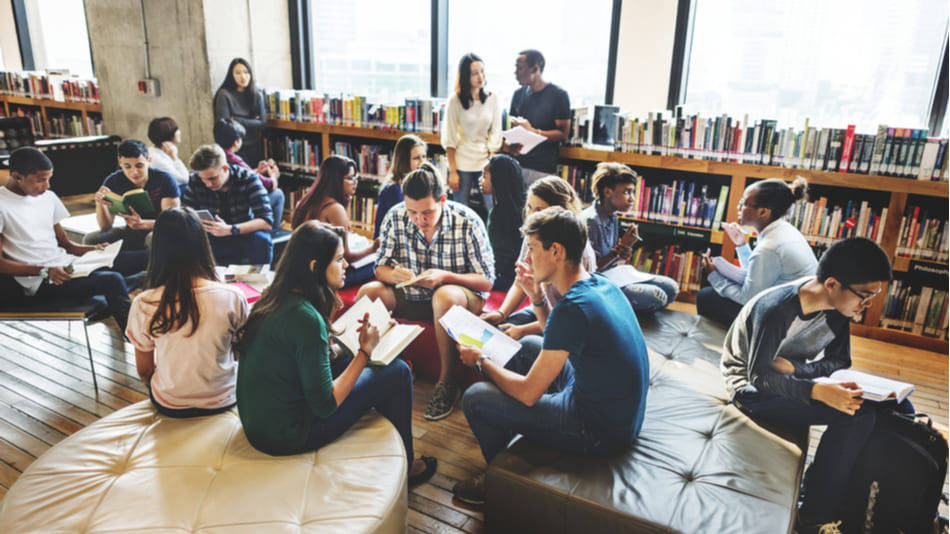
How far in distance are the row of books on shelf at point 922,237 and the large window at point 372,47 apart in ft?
13.4

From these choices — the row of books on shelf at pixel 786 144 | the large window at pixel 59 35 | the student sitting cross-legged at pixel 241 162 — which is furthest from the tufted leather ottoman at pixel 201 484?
the large window at pixel 59 35

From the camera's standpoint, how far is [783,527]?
1700mm

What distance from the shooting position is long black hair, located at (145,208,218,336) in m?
1.92

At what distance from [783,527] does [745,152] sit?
2.92 m

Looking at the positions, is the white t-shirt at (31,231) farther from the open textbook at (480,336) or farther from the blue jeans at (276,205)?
the open textbook at (480,336)

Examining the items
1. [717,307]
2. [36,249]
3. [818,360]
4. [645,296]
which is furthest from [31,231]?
[818,360]

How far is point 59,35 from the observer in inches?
350

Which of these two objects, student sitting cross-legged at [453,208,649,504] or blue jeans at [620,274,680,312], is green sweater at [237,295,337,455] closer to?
student sitting cross-legged at [453,208,649,504]

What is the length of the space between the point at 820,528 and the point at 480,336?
4.50 feet

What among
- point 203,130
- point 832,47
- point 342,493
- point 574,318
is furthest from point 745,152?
point 203,130

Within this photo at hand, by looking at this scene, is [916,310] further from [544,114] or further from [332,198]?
[332,198]

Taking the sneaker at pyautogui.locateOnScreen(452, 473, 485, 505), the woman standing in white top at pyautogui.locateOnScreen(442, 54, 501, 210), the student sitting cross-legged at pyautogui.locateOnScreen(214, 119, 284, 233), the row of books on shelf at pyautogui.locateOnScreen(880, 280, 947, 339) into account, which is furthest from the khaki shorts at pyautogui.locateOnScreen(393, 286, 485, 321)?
the row of books on shelf at pyautogui.locateOnScreen(880, 280, 947, 339)

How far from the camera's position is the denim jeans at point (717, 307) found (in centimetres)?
312

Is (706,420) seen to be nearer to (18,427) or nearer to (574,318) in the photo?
(574,318)
